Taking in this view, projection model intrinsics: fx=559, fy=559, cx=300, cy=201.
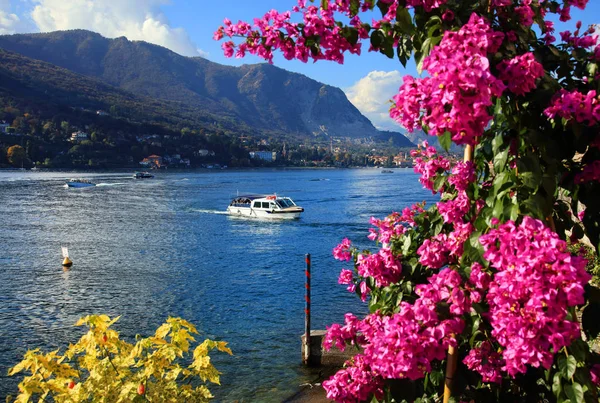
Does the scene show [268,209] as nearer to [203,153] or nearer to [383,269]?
[383,269]

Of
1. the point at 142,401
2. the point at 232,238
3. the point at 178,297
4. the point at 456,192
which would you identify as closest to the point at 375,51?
the point at 456,192

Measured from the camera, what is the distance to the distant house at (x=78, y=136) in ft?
495

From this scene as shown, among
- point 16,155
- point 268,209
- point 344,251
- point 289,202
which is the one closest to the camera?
point 344,251

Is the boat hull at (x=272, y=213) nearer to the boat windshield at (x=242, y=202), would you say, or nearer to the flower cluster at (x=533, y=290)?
the boat windshield at (x=242, y=202)

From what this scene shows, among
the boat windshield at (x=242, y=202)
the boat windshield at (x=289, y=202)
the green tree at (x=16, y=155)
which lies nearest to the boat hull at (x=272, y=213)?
the boat windshield at (x=242, y=202)

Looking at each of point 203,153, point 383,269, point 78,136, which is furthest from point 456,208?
point 203,153

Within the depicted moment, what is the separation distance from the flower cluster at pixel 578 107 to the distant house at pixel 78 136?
160 m

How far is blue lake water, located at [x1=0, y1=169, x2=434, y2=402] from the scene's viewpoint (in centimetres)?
1260

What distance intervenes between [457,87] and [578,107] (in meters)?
0.61

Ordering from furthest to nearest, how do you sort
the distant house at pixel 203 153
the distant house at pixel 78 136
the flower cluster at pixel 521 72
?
1. the distant house at pixel 203 153
2. the distant house at pixel 78 136
3. the flower cluster at pixel 521 72

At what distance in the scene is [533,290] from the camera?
1896mm

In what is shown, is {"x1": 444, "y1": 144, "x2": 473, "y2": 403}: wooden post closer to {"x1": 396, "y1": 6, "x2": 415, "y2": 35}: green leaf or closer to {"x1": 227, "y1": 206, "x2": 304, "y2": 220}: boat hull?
{"x1": 396, "y1": 6, "x2": 415, "y2": 35}: green leaf

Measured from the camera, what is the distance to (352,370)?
3.06 m

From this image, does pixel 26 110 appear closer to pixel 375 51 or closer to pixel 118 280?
pixel 118 280
